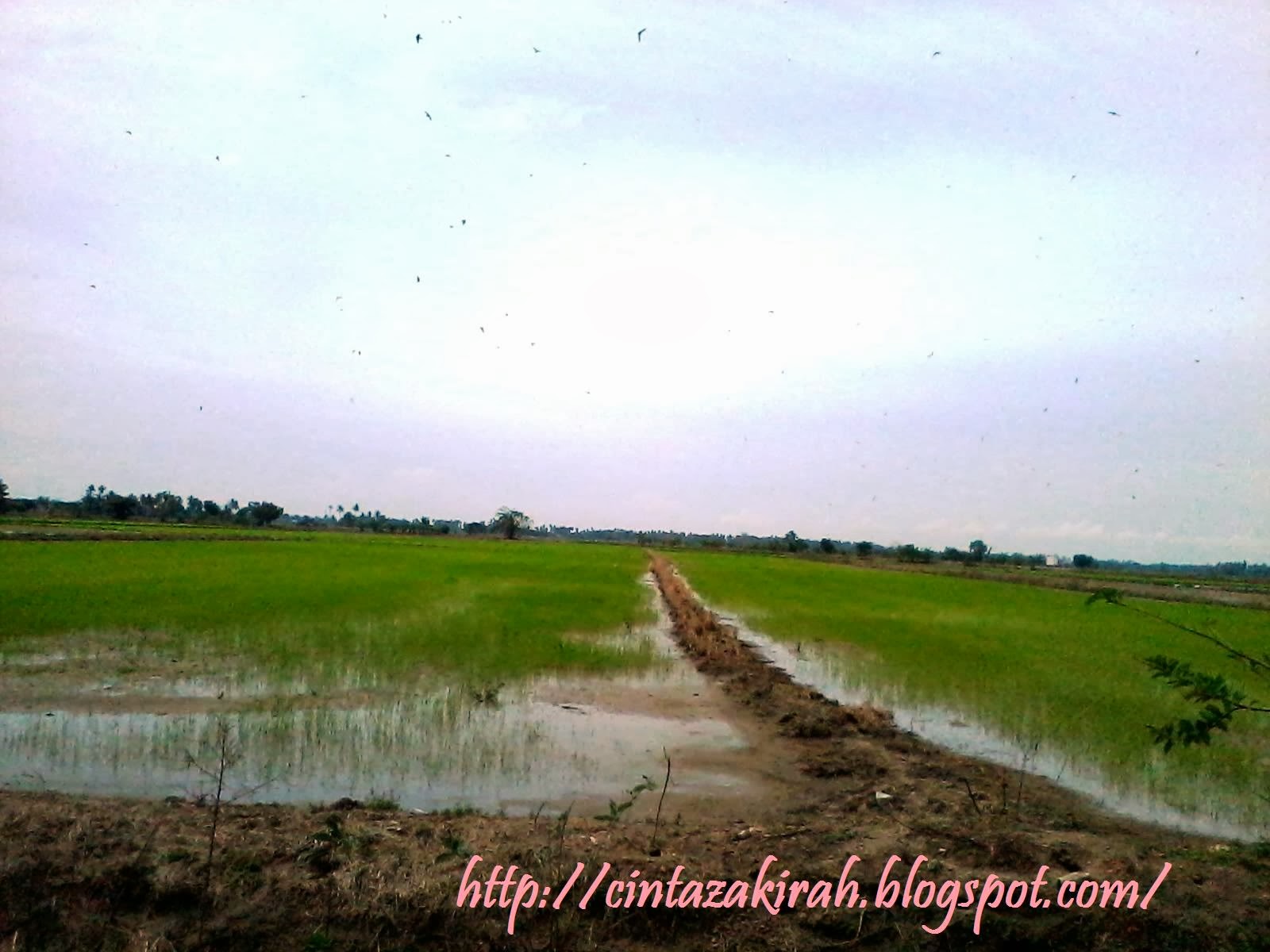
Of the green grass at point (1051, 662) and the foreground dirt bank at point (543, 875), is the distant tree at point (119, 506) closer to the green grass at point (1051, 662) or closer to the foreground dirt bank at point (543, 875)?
the green grass at point (1051, 662)

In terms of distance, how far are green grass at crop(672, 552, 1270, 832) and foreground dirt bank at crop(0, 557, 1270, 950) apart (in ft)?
9.25

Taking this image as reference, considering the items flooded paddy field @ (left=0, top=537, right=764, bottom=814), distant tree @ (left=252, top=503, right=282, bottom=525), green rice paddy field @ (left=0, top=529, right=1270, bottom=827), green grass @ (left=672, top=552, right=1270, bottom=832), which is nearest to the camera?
flooded paddy field @ (left=0, top=537, right=764, bottom=814)

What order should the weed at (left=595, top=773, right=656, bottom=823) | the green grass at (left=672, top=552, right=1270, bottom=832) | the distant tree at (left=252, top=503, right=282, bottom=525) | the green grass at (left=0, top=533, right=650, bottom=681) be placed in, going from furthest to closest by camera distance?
the distant tree at (left=252, top=503, right=282, bottom=525) → the green grass at (left=0, top=533, right=650, bottom=681) → the green grass at (left=672, top=552, right=1270, bottom=832) → the weed at (left=595, top=773, right=656, bottom=823)

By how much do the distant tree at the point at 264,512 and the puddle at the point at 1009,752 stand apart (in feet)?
306

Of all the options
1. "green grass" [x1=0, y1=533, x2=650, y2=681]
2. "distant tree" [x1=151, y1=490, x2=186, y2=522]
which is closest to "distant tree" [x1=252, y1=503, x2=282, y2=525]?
"distant tree" [x1=151, y1=490, x2=186, y2=522]

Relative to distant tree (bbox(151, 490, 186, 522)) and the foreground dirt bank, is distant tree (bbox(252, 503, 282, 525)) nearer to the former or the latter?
distant tree (bbox(151, 490, 186, 522))

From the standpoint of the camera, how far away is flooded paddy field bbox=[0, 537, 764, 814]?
7.51m

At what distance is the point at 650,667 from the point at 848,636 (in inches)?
265

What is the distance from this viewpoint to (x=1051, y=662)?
15.6m

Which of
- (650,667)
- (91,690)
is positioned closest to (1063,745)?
(650,667)

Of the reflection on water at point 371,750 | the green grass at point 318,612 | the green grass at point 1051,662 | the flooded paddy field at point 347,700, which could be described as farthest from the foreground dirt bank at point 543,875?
the green grass at point 318,612

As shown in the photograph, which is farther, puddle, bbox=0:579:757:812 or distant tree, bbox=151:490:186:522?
distant tree, bbox=151:490:186:522

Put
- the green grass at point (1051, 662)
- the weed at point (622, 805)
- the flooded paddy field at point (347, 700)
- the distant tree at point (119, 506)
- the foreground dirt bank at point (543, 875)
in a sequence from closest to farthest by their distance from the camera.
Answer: the foreground dirt bank at point (543, 875), the weed at point (622, 805), the flooded paddy field at point (347, 700), the green grass at point (1051, 662), the distant tree at point (119, 506)

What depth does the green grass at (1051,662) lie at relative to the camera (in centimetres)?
900
